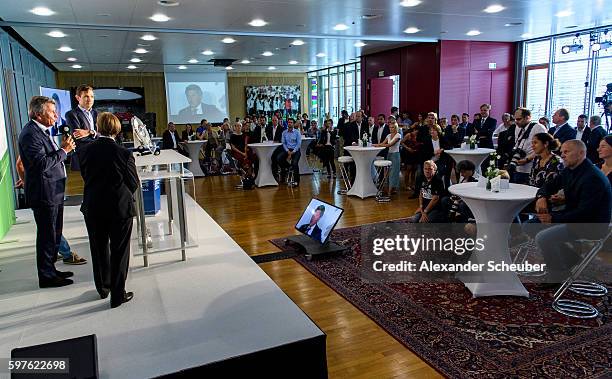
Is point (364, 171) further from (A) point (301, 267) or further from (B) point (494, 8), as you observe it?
(A) point (301, 267)

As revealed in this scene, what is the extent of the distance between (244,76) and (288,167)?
12.0m

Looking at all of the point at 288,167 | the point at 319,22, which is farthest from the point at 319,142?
the point at 319,22

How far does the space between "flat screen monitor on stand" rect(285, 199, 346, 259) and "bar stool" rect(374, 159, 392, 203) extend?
255 centimetres

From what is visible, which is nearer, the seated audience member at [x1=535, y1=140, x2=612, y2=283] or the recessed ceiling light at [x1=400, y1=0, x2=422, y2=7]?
the seated audience member at [x1=535, y1=140, x2=612, y2=283]

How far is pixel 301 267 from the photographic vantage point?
4422mm

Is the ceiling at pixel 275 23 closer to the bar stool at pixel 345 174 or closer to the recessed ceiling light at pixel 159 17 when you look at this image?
the recessed ceiling light at pixel 159 17

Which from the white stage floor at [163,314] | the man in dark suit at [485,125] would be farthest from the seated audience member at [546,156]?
the man in dark suit at [485,125]

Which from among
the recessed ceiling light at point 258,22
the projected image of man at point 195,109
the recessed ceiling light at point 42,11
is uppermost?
the recessed ceiling light at point 258,22

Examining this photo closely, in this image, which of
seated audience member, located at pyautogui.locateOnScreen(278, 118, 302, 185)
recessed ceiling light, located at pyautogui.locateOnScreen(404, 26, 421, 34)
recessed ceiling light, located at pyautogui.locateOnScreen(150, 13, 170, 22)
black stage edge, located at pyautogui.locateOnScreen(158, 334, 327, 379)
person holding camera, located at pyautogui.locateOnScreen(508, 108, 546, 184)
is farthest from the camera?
seated audience member, located at pyautogui.locateOnScreen(278, 118, 302, 185)

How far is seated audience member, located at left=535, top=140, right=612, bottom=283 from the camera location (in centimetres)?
342

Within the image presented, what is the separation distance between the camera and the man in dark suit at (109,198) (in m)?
3.02

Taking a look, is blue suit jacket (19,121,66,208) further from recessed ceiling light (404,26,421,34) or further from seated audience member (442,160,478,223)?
recessed ceiling light (404,26,421,34)

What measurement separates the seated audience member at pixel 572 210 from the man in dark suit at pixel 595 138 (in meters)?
4.59

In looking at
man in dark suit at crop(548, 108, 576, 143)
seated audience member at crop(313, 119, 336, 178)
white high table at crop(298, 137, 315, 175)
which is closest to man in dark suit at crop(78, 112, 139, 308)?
man in dark suit at crop(548, 108, 576, 143)
